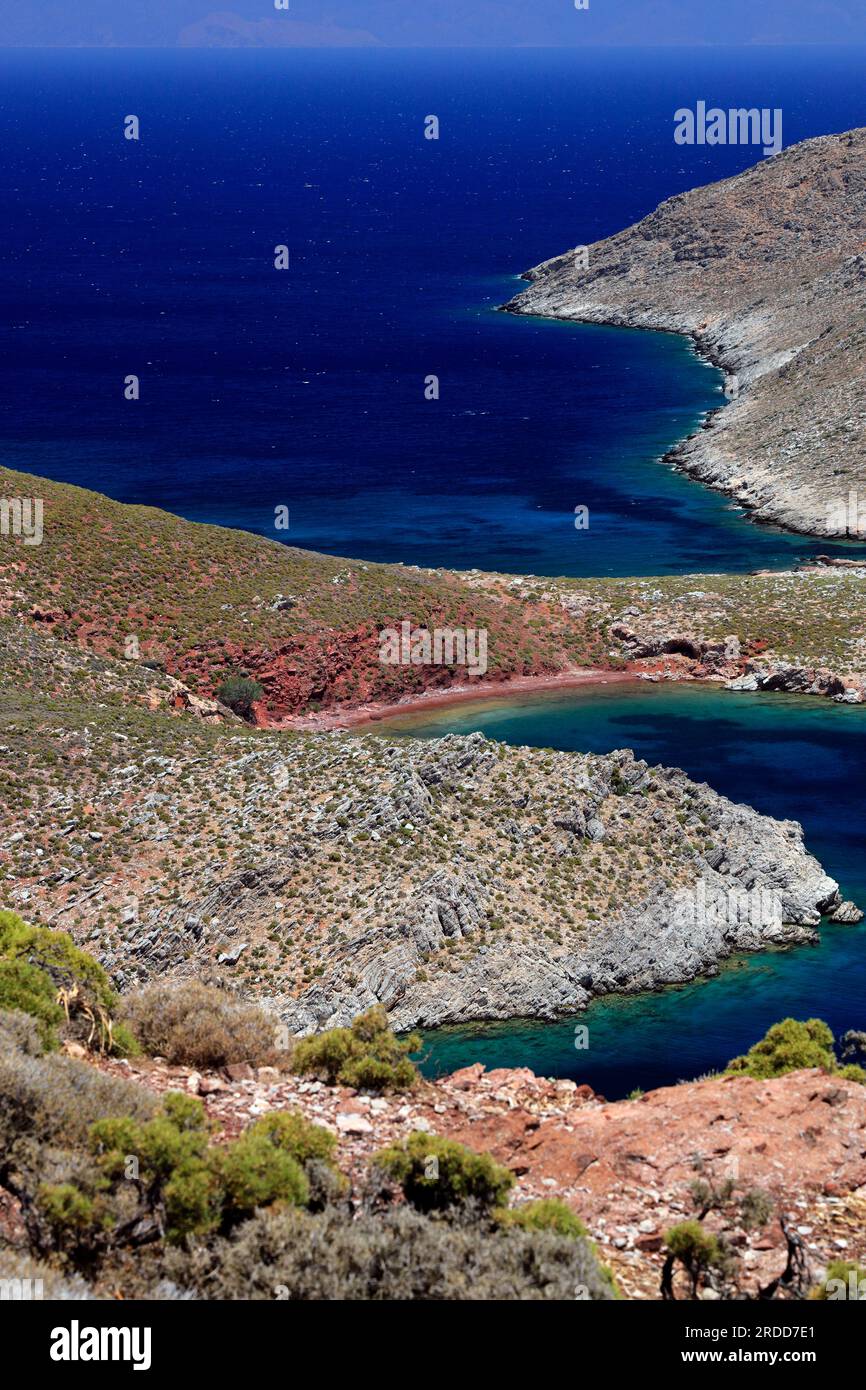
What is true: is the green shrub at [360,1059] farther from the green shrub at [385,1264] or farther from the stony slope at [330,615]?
the stony slope at [330,615]

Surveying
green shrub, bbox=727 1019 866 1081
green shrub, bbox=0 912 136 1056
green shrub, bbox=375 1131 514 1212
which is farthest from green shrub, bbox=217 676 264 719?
green shrub, bbox=375 1131 514 1212

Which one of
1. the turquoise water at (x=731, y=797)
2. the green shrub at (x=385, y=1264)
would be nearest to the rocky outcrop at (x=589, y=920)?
the turquoise water at (x=731, y=797)

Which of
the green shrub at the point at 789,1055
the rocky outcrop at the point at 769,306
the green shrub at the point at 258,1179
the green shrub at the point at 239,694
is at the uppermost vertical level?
the rocky outcrop at the point at 769,306

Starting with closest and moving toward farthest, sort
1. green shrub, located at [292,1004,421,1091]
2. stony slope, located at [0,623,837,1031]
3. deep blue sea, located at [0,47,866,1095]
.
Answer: green shrub, located at [292,1004,421,1091] → stony slope, located at [0,623,837,1031] → deep blue sea, located at [0,47,866,1095]

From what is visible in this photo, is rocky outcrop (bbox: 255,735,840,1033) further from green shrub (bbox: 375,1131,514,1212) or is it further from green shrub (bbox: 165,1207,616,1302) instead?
green shrub (bbox: 165,1207,616,1302)

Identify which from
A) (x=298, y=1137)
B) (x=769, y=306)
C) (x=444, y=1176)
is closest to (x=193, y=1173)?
(x=298, y=1137)
